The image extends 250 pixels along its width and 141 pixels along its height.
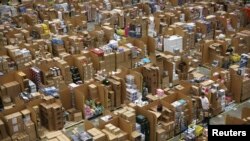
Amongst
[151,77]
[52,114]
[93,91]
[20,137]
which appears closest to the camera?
[20,137]

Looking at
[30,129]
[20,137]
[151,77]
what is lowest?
[20,137]

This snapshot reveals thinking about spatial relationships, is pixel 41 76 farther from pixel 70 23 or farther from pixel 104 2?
pixel 104 2

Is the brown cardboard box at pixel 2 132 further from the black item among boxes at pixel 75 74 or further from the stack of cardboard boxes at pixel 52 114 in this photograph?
the black item among boxes at pixel 75 74

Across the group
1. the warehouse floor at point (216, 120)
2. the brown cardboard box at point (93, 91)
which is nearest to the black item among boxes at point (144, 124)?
the warehouse floor at point (216, 120)

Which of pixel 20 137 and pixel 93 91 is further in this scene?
pixel 93 91

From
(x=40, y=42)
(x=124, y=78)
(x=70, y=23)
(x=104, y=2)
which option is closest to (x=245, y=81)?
(x=124, y=78)

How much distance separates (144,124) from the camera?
29.5ft

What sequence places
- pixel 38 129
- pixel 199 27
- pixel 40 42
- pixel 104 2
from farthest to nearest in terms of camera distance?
1. pixel 104 2
2. pixel 199 27
3. pixel 40 42
4. pixel 38 129

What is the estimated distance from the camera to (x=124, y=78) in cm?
1120

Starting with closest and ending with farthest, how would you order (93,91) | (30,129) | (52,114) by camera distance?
(30,129), (52,114), (93,91)

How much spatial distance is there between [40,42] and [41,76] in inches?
97.9

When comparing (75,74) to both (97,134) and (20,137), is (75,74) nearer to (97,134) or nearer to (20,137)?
(20,137)

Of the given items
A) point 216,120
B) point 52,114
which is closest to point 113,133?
point 52,114

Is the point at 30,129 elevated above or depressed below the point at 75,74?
below
